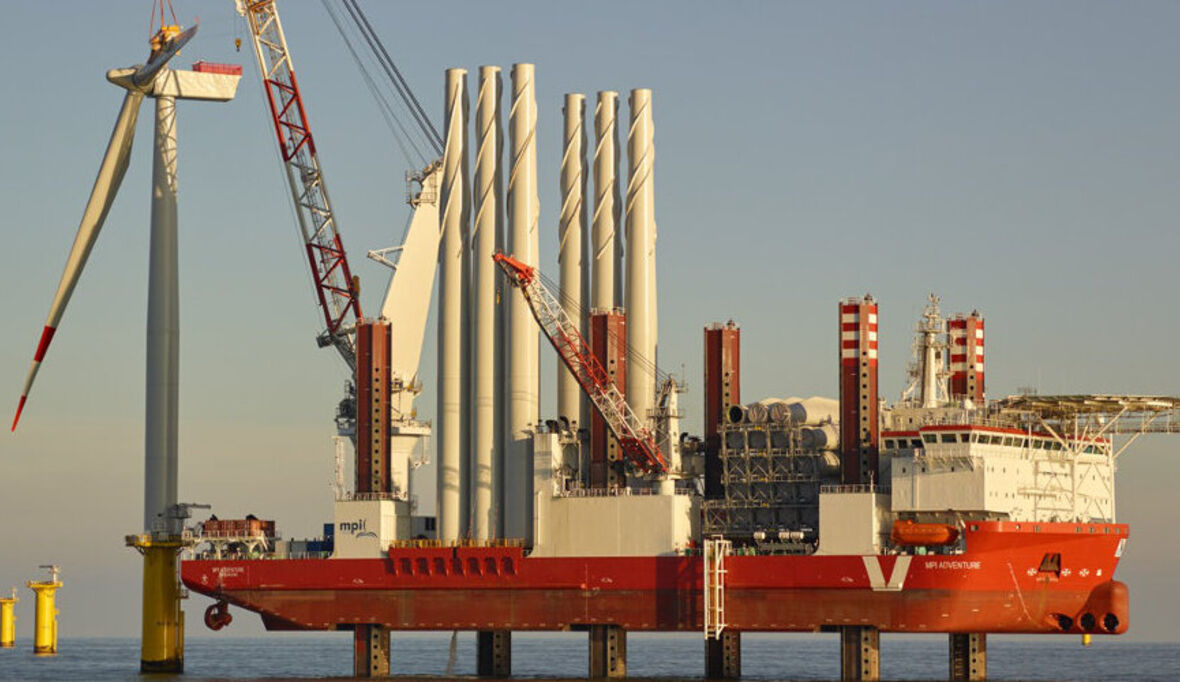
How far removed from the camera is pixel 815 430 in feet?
281

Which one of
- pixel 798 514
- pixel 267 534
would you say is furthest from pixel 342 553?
pixel 798 514

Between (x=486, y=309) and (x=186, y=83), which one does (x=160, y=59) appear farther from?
(x=486, y=309)

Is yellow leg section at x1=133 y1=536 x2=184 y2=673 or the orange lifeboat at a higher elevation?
the orange lifeboat

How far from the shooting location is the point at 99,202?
326 ft

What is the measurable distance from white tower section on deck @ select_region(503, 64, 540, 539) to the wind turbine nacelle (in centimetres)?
1478

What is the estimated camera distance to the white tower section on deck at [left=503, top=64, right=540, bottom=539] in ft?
301

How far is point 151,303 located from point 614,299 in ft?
72.5

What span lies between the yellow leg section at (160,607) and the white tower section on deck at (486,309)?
15761 mm

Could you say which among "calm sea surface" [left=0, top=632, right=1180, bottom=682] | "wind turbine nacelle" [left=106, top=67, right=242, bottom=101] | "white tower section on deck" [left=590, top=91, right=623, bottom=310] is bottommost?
"calm sea surface" [left=0, top=632, right=1180, bottom=682]

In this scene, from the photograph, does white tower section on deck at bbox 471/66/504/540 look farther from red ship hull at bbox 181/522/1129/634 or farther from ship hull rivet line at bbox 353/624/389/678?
ship hull rivet line at bbox 353/624/389/678

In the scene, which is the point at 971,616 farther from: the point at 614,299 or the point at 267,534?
the point at 267,534

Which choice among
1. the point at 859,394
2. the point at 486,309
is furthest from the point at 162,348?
the point at 859,394

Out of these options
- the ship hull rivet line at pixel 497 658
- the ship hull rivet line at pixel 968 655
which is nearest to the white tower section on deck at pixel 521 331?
the ship hull rivet line at pixel 497 658

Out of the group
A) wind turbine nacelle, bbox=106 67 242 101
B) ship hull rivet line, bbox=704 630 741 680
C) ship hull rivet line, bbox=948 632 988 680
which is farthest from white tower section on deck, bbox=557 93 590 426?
ship hull rivet line, bbox=948 632 988 680
